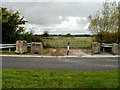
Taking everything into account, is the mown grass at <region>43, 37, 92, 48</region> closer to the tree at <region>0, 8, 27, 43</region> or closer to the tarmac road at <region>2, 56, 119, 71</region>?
the tree at <region>0, 8, 27, 43</region>

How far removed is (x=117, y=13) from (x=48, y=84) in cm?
A: 1563

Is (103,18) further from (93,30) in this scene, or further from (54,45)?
(54,45)

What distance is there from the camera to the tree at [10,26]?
18.5 meters

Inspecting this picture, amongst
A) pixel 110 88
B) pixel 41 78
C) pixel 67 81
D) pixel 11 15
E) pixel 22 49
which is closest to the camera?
pixel 110 88

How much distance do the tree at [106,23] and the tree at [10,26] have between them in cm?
895

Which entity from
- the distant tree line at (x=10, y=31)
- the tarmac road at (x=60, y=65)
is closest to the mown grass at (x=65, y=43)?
the distant tree line at (x=10, y=31)

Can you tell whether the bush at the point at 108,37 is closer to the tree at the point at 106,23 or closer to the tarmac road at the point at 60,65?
the tree at the point at 106,23

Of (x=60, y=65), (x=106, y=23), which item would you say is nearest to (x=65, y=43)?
(x=106, y=23)

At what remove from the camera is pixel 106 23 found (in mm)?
18609

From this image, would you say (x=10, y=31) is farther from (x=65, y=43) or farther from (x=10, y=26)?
(x=65, y=43)

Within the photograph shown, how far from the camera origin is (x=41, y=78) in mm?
5809

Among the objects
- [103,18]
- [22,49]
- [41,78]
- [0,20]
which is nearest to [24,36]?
[0,20]

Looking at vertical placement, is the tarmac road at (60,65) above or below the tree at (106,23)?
below

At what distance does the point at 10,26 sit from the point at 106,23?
11.4m
